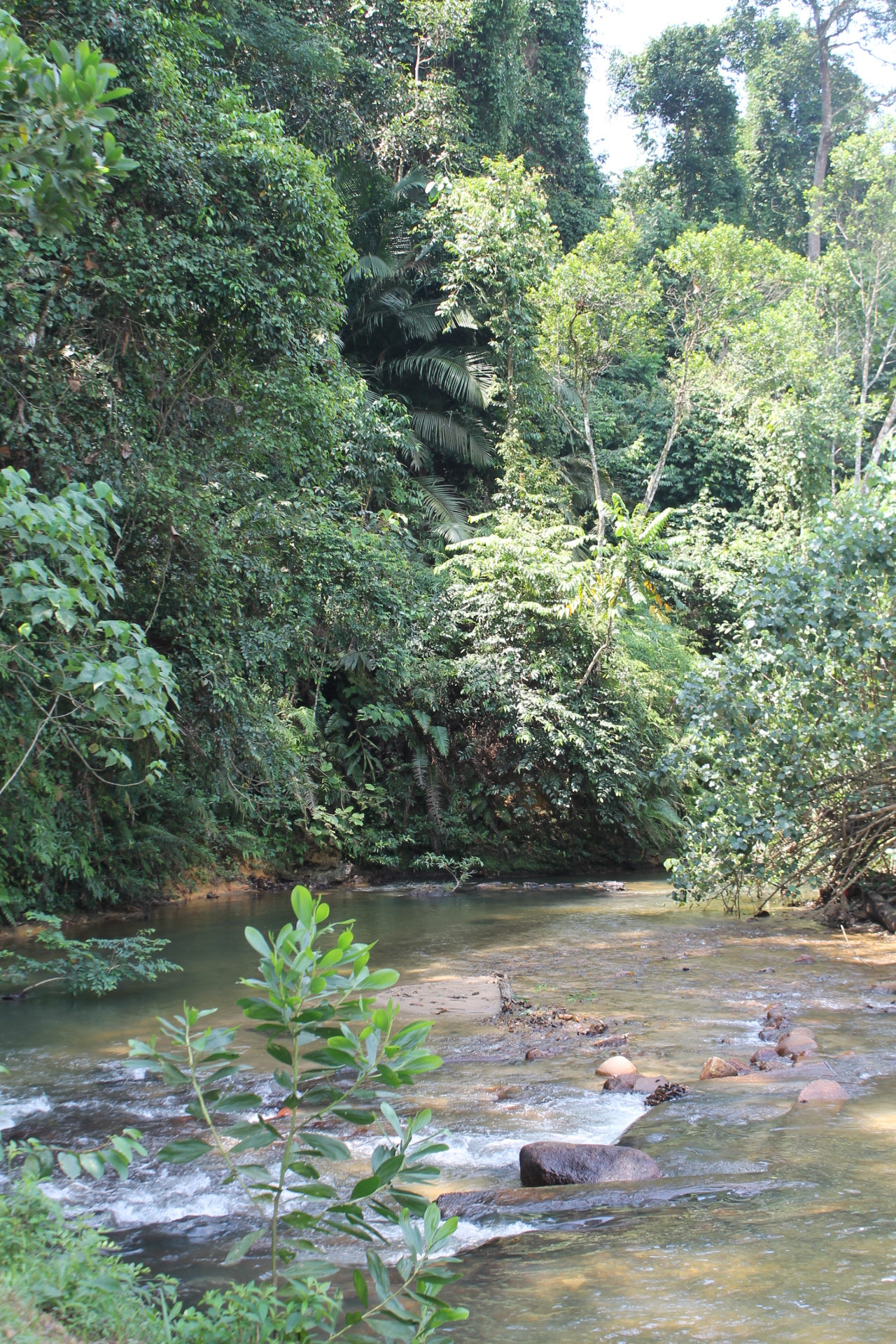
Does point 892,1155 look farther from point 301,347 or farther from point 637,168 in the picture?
point 637,168

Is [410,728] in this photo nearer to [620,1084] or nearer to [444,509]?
[444,509]

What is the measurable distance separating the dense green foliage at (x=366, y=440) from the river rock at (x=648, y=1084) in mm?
3082

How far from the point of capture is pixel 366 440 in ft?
49.2

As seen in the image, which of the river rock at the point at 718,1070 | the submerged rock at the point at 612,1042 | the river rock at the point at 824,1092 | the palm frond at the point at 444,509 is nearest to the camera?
the river rock at the point at 824,1092

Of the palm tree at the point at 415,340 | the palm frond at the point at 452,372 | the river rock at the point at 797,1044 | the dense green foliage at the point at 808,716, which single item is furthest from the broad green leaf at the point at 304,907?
the palm frond at the point at 452,372

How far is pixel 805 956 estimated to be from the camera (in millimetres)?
8914

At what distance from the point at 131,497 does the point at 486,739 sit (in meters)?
8.44

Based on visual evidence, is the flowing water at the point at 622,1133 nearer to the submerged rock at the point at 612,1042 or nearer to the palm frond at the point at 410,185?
the submerged rock at the point at 612,1042

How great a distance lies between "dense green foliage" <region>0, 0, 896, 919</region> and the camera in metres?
7.62

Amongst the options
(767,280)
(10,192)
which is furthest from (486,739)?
(767,280)

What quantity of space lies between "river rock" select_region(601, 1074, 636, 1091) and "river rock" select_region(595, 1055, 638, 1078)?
0.05 m

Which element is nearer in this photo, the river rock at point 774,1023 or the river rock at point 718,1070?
the river rock at point 718,1070

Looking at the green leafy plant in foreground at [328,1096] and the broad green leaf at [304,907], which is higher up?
the broad green leaf at [304,907]

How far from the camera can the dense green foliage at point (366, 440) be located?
7.62 meters
